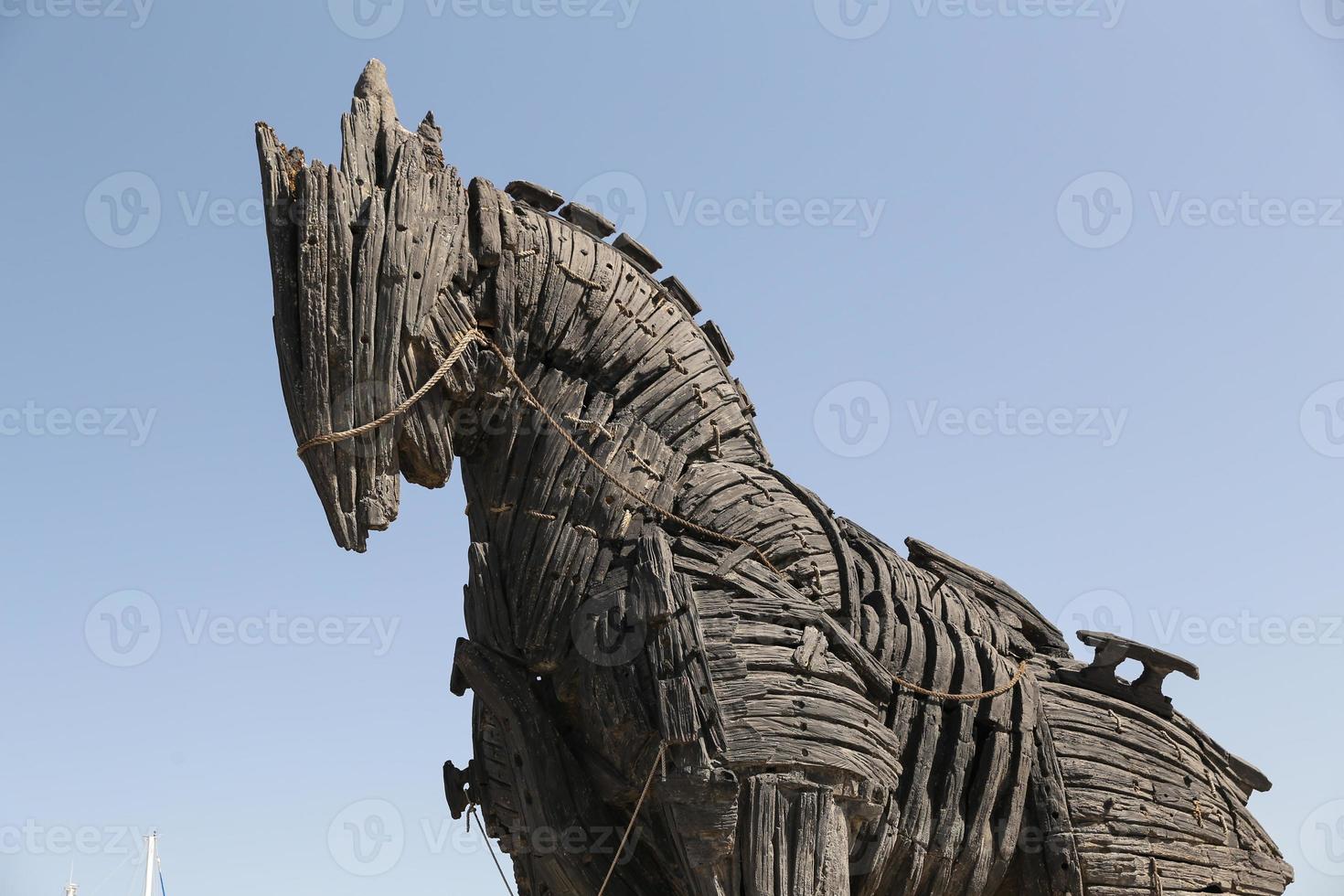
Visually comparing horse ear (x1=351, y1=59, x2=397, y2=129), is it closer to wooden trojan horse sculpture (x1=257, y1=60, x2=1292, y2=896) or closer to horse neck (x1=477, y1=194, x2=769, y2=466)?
wooden trojan horse sculpture (x1=257, y1=60, x2=1292, y2=896)

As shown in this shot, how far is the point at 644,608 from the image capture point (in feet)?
17.6

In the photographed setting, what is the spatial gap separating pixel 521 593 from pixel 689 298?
1.60 m

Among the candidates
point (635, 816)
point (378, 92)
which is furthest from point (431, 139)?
point (635, 816)

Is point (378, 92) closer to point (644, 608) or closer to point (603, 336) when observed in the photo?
point (603, 336)

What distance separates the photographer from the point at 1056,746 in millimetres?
6172

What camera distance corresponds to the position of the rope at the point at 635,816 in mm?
5230

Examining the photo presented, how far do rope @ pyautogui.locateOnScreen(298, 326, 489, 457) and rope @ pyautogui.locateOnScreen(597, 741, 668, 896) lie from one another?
63.1 inches

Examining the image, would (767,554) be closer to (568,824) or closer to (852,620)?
(852,620)

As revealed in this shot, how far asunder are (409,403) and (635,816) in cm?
178

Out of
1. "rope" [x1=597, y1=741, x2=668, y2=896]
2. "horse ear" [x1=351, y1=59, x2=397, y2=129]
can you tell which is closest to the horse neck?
"horse ear" [x1=351, y1=59, x2=397, y2=129]

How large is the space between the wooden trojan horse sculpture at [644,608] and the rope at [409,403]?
0.04 feet

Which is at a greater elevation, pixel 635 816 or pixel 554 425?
pixel 554 425

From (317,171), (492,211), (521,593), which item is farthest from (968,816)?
(317,171)

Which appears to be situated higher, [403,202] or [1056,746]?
[403,202]
